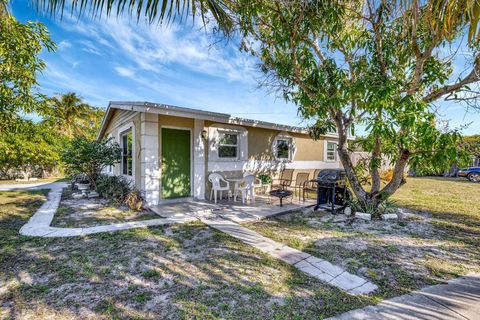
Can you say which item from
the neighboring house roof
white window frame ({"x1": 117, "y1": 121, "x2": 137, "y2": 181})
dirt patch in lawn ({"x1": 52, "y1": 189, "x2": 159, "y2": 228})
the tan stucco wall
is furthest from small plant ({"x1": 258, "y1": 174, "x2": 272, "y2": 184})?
white window frame ({"x1": 117, "y1": 121, "x2": 137, "y2": 181})

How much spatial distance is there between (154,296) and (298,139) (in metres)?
10.2

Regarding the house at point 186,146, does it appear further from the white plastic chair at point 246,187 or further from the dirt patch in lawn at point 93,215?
the white plastic chair at point 246,187

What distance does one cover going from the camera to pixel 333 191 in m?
6.66

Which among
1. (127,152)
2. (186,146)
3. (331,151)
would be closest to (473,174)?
(331,151)

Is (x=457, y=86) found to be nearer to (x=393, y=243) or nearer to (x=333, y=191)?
(x=333, y=191)

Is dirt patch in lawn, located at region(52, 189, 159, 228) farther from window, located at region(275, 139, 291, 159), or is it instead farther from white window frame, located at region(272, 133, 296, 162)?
window, located at region(275, 139, 291, 159)

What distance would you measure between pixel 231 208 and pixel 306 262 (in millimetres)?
3671

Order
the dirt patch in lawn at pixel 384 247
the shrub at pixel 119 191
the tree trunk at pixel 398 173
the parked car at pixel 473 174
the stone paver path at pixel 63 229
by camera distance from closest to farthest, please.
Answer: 1. the dirt patch in lawn at pixel 384 247
2. the stone paver path at pixel 63 229
3. the tree trunk at pixel 398 173
4. the shrub at pixel 119 191
5. the parked car at pixel 473 174

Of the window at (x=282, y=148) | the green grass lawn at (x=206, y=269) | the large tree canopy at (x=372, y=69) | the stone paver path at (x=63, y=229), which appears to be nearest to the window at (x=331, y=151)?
the window at (x=282, y=148)

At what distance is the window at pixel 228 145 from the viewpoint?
877 cm

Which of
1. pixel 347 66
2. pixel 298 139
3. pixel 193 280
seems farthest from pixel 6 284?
pixel 298 139

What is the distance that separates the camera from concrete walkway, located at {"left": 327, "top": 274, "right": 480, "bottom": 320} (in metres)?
2.44

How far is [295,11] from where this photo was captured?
17.3ft

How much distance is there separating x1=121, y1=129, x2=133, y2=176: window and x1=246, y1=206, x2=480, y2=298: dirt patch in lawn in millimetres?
5907
